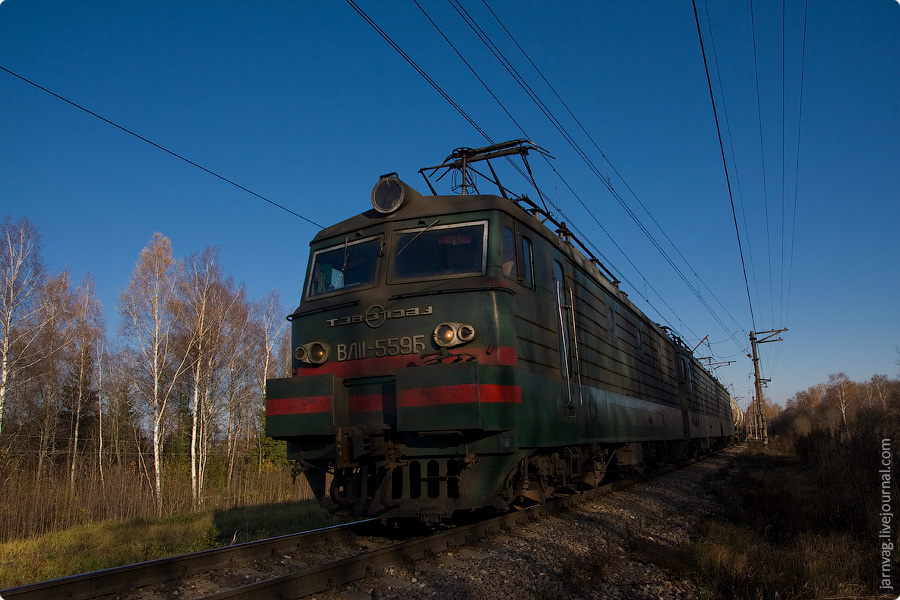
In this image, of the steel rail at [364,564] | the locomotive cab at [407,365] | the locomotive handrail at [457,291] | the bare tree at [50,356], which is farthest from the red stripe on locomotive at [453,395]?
the bare tree at [50,356]

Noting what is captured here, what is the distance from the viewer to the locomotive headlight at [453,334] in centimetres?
598

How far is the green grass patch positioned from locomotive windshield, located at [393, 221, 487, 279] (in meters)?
4.09

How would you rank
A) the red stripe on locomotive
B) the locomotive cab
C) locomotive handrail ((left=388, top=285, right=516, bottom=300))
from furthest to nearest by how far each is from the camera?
locomotive handrail ((left=388, top=285, right=516, bottom=300)) < the locomotive cab < the red stripe on locomotive

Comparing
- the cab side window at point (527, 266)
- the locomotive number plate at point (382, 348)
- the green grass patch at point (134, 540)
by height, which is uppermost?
the cab side window at point (527, 266)

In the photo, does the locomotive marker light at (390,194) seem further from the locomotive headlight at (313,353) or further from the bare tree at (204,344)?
the bare tree at (204,344)

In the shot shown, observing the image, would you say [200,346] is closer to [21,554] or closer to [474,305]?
[21,554]

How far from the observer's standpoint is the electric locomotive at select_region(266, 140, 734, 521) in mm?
5809

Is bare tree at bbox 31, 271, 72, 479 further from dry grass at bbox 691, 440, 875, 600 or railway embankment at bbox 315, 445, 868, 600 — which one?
dry grass at bbox 691, 440, 875, 600

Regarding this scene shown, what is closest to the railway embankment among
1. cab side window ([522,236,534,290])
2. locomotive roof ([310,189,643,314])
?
cab side window ([522,236,534,290])

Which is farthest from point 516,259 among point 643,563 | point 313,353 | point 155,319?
point 155,319

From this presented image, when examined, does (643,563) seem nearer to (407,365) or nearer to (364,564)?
(364,564)

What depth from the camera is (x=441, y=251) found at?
6676mm

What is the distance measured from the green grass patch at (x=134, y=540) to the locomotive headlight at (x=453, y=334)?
384 centimetres

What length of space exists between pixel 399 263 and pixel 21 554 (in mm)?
6813
